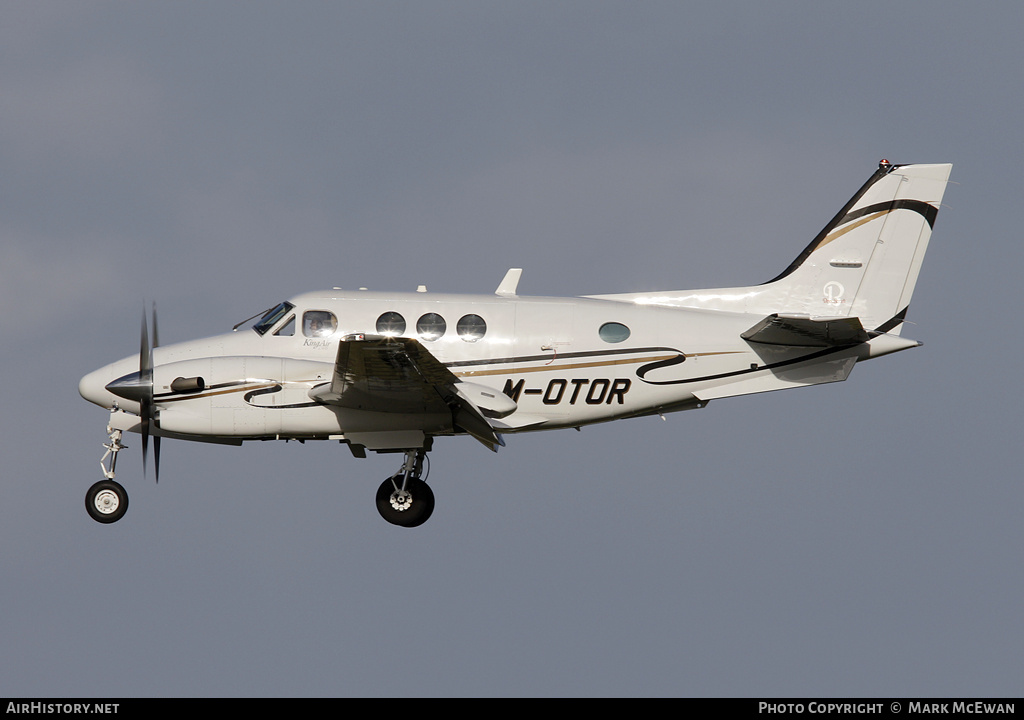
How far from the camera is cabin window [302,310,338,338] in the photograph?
19234 mm

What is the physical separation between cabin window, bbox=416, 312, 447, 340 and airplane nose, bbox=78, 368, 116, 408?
4.94 m

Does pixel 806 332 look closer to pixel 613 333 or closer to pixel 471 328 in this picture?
pixel 613 333

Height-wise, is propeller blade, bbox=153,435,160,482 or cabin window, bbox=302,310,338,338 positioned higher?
cabin window, bbox=302,310,338,338

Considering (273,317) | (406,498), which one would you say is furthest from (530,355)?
(273,317)

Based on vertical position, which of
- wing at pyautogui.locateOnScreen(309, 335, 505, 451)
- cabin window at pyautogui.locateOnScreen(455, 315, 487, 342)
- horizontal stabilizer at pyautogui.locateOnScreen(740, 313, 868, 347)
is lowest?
wing at pyautogui.locateOnScreen(309, 335, 505, 451)

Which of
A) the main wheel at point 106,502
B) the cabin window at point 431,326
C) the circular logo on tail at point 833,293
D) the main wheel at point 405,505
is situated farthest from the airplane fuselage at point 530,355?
the main wheel at point 106,502

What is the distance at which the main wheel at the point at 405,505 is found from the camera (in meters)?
19.6

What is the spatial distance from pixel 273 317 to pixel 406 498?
359cm

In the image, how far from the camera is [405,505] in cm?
1956

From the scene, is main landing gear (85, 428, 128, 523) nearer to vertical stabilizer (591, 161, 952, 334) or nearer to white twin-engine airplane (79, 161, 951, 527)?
white twin-engine airplane (79, 161, 951, 527)

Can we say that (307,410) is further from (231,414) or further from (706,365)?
(706,365)

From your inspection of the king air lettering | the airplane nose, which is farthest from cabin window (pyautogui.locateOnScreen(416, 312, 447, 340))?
the airplane nose
